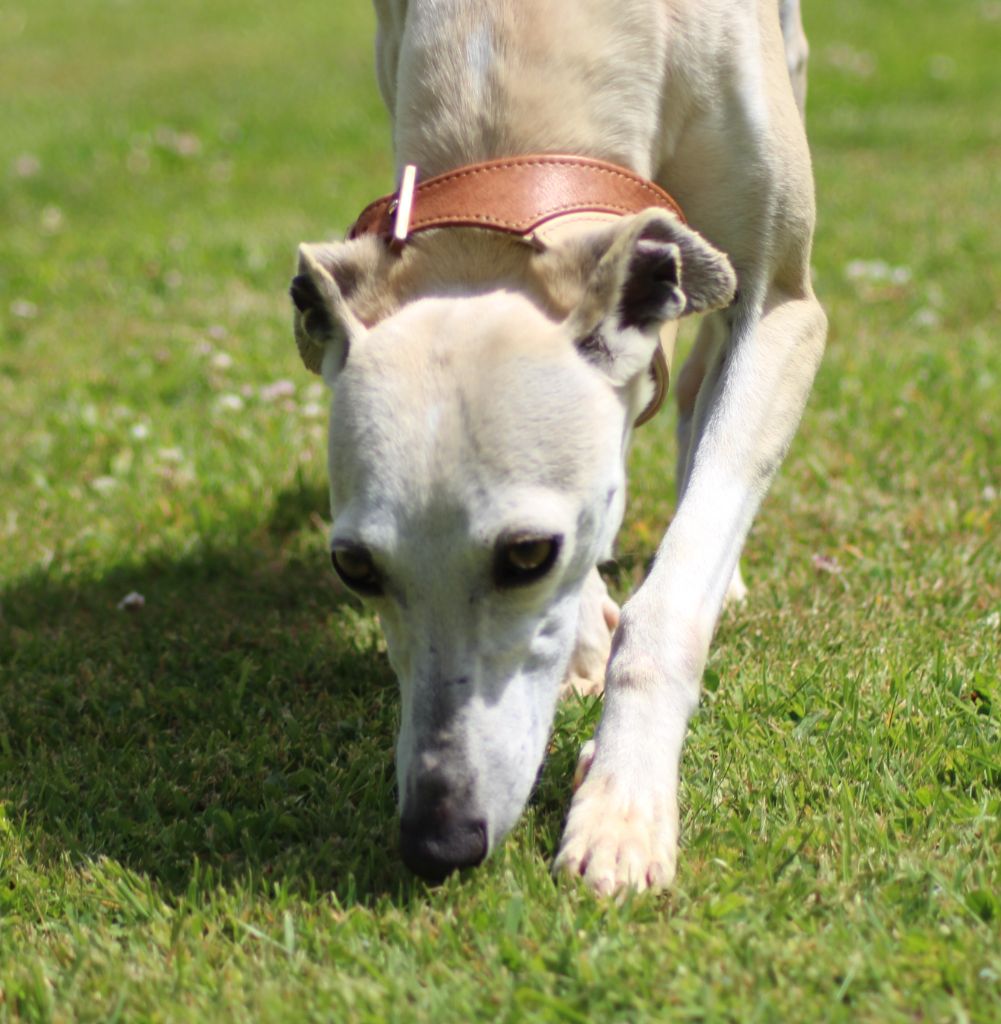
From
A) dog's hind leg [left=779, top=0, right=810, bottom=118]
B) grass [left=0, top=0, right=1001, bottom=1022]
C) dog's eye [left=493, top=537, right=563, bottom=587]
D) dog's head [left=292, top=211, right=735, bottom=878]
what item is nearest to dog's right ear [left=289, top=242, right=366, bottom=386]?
dog's head [left=292, top=211, right=735, bottom=878]

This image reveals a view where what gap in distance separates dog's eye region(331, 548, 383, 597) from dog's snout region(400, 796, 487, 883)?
0.47 m

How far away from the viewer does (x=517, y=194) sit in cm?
307

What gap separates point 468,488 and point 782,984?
104cm

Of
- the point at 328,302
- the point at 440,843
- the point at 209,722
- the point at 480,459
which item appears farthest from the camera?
the point at 209,722

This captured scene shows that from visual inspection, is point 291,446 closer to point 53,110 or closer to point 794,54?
point 794,54

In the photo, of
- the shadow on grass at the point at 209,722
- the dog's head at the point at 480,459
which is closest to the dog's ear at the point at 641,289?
the dog's head at the point at 480,459

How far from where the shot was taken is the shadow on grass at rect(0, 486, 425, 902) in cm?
291

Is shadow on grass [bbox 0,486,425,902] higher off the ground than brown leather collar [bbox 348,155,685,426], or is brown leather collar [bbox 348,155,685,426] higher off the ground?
brown leather collar [bbox 348,155,685,426]

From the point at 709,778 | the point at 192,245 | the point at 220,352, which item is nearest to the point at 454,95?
the point at 709,778

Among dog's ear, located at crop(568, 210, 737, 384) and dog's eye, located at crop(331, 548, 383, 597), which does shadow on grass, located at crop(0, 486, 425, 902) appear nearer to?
dog's eye, located at crop(331, 548, 383, 597)

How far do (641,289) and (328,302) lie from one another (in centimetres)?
67

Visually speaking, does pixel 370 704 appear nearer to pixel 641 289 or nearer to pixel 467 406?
pixel 467 406

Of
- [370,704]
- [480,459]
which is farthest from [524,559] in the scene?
[370,704]

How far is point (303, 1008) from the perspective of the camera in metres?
2.27
